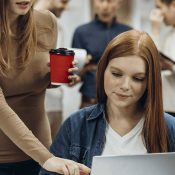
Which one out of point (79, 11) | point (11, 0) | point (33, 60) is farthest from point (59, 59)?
point (79, 11)

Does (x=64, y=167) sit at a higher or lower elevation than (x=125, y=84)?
lower

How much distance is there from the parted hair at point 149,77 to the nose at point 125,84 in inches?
2.4

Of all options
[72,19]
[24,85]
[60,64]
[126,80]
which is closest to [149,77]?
[126,80]

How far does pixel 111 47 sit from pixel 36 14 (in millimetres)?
343

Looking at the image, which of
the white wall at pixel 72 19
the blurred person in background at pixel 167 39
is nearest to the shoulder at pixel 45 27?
the blurred person in background at pixel 167 39

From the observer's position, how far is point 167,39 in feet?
8.98

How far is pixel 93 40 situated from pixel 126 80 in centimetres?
178

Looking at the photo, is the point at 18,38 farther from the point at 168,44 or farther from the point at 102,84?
the point at 168,44

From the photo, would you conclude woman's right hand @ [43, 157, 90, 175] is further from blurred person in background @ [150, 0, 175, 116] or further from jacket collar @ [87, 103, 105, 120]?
blurred person in background @ [150, 0, 175, 116]

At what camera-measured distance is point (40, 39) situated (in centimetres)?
160

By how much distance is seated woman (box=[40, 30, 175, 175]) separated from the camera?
1.37 meters

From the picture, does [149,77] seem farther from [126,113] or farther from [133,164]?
[133,164]

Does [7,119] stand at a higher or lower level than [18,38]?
lower

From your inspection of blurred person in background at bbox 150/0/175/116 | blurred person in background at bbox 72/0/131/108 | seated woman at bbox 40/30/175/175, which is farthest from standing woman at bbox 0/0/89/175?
blurred person in background at bbox 72/0/131/108
